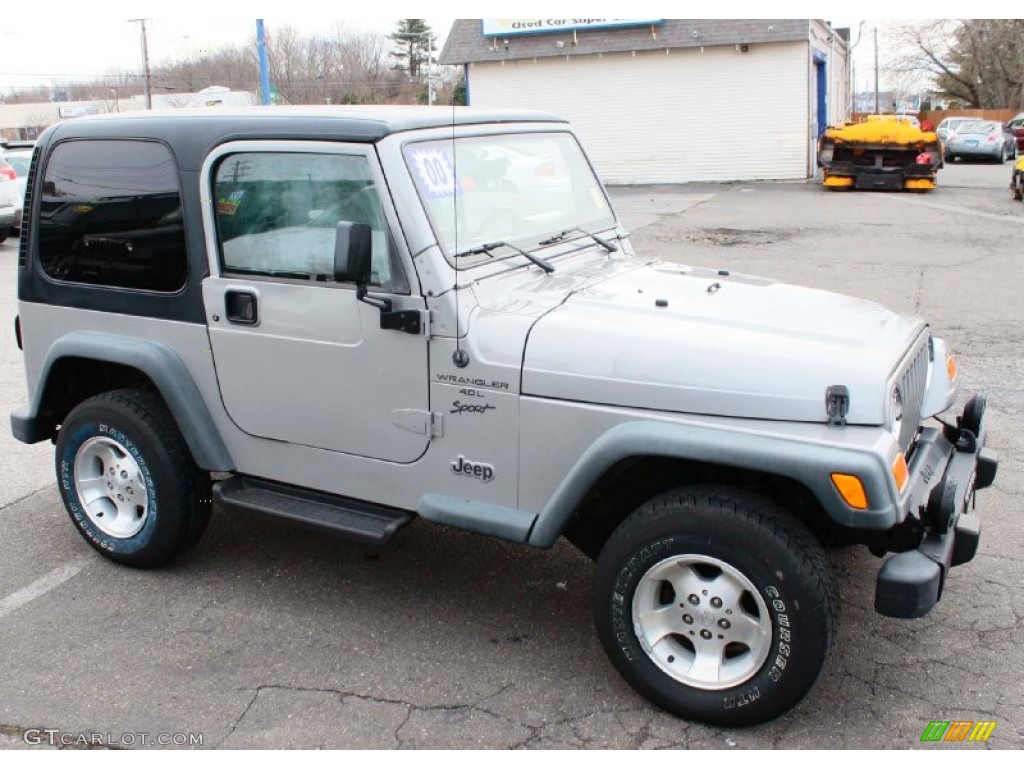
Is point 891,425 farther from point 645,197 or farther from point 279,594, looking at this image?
point 645,197

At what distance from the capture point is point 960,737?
321cm

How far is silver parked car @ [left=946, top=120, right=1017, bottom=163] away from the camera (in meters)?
31.5

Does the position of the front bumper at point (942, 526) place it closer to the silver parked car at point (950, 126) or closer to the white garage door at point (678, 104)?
the white garage door at point (678, 104)

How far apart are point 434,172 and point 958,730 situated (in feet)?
8.59

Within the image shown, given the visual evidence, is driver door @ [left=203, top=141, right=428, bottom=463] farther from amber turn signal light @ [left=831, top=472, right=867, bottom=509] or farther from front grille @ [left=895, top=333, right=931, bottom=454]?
front grille @ [left=895, top=333, right=931, bottom=454]

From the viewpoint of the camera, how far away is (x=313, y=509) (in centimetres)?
395

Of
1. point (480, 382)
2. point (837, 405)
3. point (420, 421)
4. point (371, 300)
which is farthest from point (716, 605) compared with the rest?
point (371, 300)

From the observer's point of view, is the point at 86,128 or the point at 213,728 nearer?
the point at 213,728

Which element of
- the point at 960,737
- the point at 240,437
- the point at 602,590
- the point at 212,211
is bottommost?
the point at 960,737

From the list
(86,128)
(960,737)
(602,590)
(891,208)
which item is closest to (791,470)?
(602,590)

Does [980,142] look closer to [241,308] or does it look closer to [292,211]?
[292,211]

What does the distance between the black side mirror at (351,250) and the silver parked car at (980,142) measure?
3274 cm

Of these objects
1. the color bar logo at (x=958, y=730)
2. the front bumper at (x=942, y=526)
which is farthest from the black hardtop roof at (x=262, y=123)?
the color bar logo at (x=958, y=730)

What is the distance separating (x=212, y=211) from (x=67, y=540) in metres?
1.94
